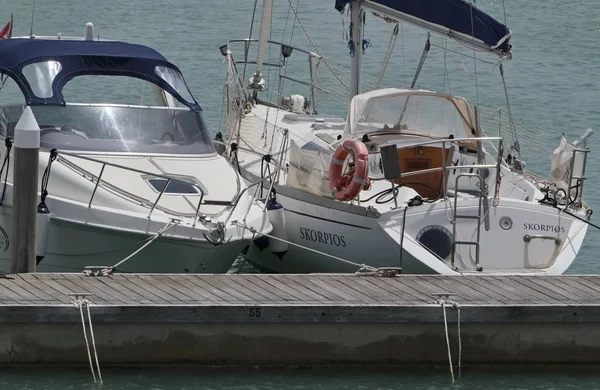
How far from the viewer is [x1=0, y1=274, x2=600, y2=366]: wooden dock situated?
1102 cm

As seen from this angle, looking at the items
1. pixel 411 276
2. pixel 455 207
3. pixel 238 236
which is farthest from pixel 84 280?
pixel 455 207

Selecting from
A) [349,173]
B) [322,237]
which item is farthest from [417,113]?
[322,237]

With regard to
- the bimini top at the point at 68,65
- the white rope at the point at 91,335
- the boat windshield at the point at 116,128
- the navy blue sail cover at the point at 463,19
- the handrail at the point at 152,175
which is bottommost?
the white rope at the point at 91,335

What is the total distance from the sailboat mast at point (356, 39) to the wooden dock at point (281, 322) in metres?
5.85

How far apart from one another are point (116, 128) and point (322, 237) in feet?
8.23

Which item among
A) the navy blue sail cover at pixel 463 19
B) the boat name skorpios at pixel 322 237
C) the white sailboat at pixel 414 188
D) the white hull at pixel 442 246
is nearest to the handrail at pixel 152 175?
the white sailboat at pixel 414 188

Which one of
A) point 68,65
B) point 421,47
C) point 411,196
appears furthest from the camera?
point 421,47

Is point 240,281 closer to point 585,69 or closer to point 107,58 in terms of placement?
point 107,58

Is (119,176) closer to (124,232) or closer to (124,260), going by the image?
(124,232)

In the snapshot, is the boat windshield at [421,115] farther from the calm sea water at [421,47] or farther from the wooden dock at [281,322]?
the wooden dock at [281,322]

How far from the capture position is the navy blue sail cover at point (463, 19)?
15445mm

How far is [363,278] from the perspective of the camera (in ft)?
40.0

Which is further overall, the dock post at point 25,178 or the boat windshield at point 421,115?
the boat windshield at point 421,115

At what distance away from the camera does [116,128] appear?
14.4 metres
